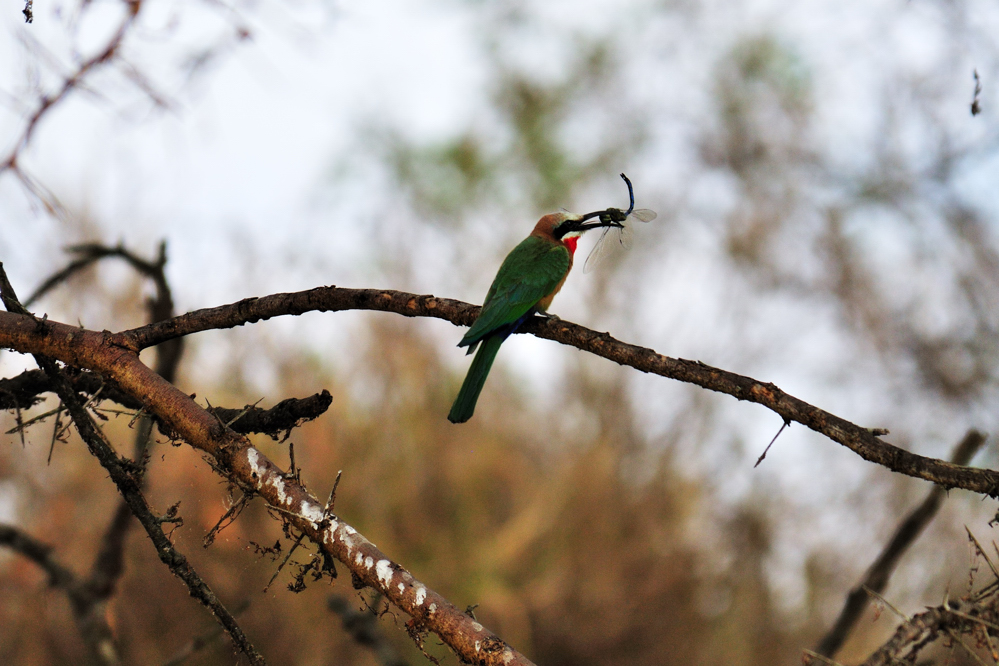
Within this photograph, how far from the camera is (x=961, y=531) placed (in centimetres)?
1052

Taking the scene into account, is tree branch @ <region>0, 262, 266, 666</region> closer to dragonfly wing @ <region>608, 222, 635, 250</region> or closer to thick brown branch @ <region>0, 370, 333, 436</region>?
thick brown branch @ <region>0, 370, 333, 436</region>

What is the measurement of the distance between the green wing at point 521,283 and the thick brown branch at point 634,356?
1.50ft

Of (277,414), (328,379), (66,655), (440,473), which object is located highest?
(328,379)

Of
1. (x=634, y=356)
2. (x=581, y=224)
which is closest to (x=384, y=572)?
(x=634, y=356)

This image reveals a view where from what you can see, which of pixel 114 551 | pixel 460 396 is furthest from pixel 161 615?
pixel 460 396

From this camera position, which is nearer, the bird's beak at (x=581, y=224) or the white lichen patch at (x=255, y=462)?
the white lichen patch at (x=255, y=462)

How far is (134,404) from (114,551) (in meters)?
2.28

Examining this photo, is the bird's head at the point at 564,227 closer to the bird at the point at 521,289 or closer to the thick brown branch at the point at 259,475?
the bird at the point at 521,289

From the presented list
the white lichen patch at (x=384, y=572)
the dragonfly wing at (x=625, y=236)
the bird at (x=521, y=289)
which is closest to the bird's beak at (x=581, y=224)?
the bird at (x=521, y=289)

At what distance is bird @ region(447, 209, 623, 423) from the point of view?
3.83m

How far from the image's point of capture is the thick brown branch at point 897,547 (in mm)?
3998

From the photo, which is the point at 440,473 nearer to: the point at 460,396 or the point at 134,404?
the point at 460,396

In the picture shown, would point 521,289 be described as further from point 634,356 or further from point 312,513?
point 312,513

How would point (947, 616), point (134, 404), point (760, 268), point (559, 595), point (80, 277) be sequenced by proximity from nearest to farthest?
point (947, 616) → point (134, 404) → point (80, 277) → point (559, 595) → point (760, 268)
